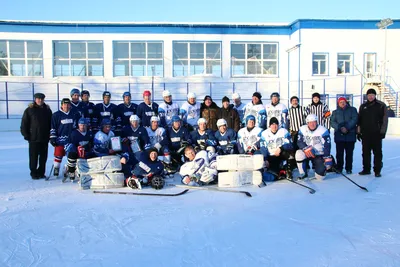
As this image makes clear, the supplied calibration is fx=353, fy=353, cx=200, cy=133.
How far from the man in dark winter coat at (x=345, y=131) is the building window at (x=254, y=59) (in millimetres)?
13709

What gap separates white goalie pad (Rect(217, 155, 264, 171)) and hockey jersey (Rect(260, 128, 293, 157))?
1.69 ft

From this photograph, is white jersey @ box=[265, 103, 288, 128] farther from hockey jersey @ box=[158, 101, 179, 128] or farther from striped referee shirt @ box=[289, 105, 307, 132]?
hockey jersey @ box=[158, 101, 179, 128]

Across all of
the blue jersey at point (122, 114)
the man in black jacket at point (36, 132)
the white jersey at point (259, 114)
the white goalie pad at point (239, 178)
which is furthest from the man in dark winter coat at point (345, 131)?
the man in black jacket at point (36, 132)

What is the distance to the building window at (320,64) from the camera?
1981 cm

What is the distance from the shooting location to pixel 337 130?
632cm

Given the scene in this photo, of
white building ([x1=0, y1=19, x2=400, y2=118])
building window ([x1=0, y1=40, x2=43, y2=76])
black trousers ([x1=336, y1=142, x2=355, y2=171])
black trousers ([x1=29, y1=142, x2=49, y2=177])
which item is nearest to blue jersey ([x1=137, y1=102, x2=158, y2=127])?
black trousers ([x1=29, y1=142, x2=49, y2=177])

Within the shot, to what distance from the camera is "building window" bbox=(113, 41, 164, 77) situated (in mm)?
19297

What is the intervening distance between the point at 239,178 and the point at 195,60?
49.7 ft

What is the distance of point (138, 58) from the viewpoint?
19.4 m

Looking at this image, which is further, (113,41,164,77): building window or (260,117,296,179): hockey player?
(113,41,164,77): building window

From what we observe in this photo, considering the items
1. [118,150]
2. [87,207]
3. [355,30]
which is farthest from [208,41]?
[87,207]

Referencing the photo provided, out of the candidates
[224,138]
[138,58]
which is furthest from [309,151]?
[138,58]

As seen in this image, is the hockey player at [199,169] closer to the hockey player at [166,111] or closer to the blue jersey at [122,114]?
the hockey player at [166,111]

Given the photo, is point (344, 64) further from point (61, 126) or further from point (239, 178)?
point (61, 126)
